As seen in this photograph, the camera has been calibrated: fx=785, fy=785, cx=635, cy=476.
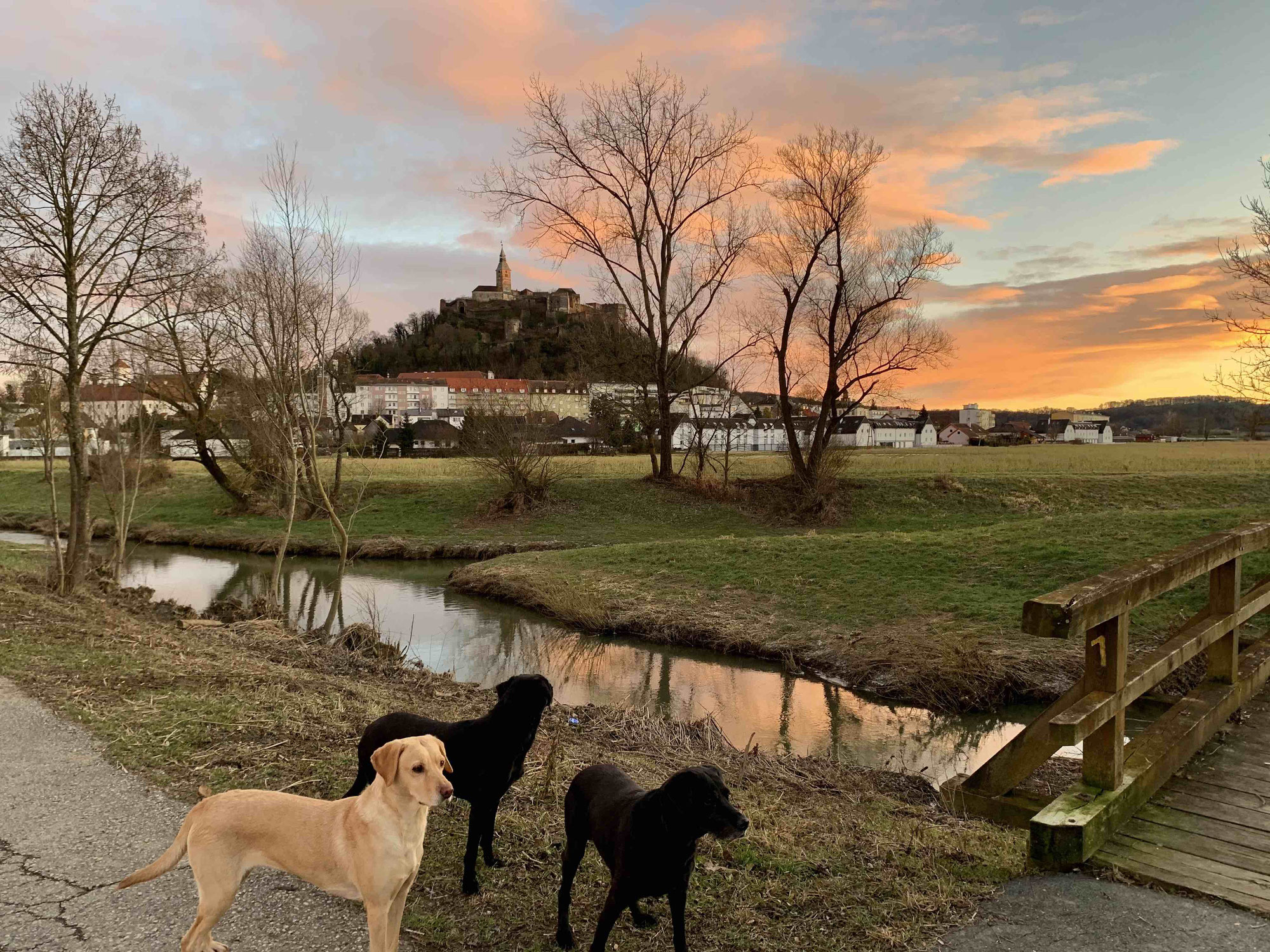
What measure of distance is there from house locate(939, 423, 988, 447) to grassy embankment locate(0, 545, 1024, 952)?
312ft

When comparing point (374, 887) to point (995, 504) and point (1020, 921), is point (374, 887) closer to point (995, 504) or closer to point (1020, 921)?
point (1020, 921)

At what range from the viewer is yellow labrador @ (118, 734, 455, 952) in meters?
2.99

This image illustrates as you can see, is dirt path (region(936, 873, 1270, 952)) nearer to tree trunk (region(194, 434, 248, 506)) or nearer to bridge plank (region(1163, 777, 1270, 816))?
bridge plank (region(1163, 777, 1270, 816))

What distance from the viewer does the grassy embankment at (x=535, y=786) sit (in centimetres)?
370

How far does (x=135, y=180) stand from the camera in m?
12.8

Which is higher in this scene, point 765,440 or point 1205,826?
point 765,440

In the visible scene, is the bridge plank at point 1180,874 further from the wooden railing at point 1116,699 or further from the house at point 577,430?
the house at point 577,430

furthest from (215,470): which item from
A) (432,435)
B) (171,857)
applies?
(432,435)

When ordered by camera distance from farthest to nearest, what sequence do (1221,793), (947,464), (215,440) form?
1. (947,464)
2. (215,440)
3. (1221,793)

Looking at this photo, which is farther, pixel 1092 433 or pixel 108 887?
pixel 1092 433

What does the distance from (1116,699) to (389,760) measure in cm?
376

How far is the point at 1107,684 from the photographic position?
432cm

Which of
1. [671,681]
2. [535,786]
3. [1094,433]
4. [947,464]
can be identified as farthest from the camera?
[1094,433]

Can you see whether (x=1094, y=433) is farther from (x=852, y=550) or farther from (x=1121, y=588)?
(x=1121, y=588)
